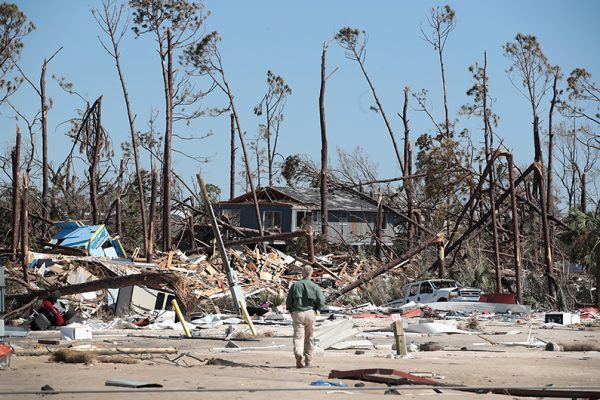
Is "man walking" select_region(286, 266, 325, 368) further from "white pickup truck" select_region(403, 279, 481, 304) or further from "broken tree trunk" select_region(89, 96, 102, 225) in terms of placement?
"broken tree trunk" select_region(89, 96, 102, 225)

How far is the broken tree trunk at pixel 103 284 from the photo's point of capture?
26.5 meters

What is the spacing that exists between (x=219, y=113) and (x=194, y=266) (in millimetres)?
25984

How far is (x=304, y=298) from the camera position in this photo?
15.5 metres

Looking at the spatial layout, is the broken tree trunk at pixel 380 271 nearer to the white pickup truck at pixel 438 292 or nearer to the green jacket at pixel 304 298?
the white pickup truck at pixel 438 292

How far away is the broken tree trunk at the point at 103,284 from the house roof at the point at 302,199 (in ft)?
120

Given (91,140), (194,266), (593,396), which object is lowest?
(593,396)

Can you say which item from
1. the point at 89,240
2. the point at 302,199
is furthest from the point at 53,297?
the point at 302,199

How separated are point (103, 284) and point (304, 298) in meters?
12.1

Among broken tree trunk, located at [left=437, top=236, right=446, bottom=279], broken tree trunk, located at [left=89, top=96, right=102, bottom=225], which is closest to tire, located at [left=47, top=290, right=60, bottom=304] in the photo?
broken tree trunk, located at [left=437, top=236, right=446, bottom=279]

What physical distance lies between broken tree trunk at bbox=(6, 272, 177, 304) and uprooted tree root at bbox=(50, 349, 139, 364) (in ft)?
34.2

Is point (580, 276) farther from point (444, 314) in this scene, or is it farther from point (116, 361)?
point (116, 361)

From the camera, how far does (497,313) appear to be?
30969 millimetres

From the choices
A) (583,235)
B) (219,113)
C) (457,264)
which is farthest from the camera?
(219,113)

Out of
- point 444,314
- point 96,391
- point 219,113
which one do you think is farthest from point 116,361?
point 219,113
